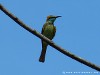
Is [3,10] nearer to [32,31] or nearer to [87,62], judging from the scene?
[32,31]

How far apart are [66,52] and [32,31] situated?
271mm

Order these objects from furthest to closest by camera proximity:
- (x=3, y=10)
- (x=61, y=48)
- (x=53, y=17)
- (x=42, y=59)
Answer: (x=53, y=17)
(x=42, y=59)
(x=61, y=48)
(x=3, y=10)

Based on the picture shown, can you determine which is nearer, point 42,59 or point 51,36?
point 42,59

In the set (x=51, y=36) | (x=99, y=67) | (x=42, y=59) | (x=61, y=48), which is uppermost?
(x=51, y=36)

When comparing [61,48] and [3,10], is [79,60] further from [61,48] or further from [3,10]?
[3,10]

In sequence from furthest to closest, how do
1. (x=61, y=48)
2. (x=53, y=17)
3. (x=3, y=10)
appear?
(x=53, y=17), (x=61, y=48), (x=3, y=10)

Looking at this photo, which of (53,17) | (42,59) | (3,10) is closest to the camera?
(3,10)

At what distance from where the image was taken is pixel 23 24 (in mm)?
2145

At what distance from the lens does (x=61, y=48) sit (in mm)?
2236

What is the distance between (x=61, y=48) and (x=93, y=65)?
0.26m

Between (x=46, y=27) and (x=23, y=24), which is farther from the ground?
(x=46, y=27)

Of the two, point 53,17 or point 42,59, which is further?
point 53,17

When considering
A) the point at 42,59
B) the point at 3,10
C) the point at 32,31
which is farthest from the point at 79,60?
the point at 42,59

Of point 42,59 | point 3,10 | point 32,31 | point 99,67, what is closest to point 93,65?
point 99,67
